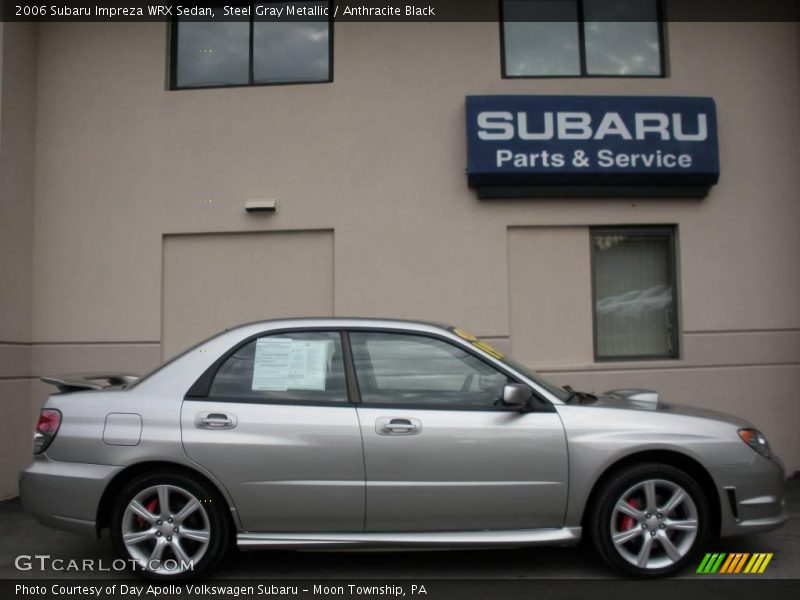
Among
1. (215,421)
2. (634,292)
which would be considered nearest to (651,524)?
(215,421)

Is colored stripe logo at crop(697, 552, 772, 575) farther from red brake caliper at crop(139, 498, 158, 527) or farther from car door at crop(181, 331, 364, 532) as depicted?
red brake caliper at crop(139, 498, 158, 527)

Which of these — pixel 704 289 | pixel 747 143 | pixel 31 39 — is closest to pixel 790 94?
pixel 747 143

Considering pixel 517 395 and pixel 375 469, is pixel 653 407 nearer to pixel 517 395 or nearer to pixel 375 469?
pixel 517 395

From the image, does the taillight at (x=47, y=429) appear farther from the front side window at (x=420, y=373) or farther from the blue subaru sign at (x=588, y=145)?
the blue subaru sign at (x=588, y=145)

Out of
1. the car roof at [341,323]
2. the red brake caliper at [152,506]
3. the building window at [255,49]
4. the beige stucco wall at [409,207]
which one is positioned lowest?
the red brake caliper at [152,506]

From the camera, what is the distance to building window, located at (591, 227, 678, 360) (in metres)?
7.68

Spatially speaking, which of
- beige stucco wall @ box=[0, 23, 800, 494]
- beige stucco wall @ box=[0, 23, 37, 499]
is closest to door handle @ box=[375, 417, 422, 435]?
beige stucco wall @ box=[0, 23, 800, 494]

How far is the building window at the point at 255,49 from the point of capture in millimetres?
7875

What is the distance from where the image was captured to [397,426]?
4.14m

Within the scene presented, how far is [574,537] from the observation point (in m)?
4.14

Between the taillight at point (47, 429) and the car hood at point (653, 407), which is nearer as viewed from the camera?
the taillight at point (47, 429)

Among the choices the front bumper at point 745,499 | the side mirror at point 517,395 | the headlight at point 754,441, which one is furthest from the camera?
the headlight at point 754,441

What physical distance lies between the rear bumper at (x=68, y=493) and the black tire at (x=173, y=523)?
0.45 ft

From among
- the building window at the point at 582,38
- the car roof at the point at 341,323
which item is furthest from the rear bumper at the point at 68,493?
the building window at the point at 582,38
